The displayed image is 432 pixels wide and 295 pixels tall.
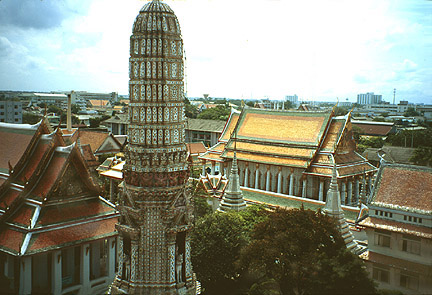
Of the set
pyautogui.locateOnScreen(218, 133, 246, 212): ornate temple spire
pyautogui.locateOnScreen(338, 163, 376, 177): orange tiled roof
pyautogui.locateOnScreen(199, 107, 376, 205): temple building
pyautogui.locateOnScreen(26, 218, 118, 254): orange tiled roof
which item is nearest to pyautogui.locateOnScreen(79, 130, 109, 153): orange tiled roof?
pyautogui.locateOnScreen(199, 107, 376, 205): temple building

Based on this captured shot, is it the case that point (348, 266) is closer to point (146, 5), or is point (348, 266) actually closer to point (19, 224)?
point (146, 5)

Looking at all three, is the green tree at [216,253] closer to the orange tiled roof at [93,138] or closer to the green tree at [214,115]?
the orange tiled roof at [93,138]

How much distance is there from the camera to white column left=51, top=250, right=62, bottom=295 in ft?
48.5

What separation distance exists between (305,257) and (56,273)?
9.07 metres

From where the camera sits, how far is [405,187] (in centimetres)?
1575

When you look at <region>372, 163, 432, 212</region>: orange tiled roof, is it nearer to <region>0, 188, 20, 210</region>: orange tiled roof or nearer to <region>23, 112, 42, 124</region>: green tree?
<region>0, 188, 20, 210</region>: orange tiled roof

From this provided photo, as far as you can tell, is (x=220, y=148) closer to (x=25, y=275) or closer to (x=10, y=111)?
(x=10, y=111)

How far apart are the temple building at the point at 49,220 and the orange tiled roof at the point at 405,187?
11.0 meters

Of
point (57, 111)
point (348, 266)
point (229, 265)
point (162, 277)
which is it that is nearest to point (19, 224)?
point (162, 277)

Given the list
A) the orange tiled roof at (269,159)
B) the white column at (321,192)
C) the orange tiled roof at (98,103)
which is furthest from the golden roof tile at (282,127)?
the orange tiled roof at (98,103)

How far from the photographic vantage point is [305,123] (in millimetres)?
31500

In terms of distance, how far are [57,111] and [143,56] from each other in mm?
24551

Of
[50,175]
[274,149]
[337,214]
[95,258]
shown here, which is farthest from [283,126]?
[50,175]

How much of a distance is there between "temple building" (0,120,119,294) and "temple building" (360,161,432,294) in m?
10.4
